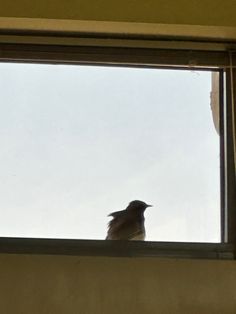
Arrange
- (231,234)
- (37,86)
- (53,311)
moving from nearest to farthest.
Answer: (53,311), (231,234), (37,86)

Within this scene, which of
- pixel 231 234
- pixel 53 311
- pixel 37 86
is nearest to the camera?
pixel 53 311

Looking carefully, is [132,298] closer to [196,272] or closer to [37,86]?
[196,272]

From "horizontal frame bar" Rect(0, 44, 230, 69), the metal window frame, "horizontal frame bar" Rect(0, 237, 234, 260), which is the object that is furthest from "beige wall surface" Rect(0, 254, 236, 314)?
"horizontal frame bar" Rect(0, 44, 230, 69)

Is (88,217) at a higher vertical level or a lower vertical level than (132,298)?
higher

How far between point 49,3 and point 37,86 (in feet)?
A: 0.65

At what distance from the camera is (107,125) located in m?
1.79

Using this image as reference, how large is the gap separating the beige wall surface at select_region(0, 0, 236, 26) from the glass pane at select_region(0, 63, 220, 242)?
0.14 metres

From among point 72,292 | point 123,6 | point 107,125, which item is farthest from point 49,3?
point 72,292

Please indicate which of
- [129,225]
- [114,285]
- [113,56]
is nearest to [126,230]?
[129,225]

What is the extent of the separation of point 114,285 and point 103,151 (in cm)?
34

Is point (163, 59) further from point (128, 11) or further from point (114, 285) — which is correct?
point (114, 285)

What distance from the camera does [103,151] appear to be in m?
1.77

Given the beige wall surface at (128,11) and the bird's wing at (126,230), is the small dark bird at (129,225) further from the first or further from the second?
the beige wall surface at (128,11)

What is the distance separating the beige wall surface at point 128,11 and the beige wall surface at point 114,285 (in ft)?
1.80
